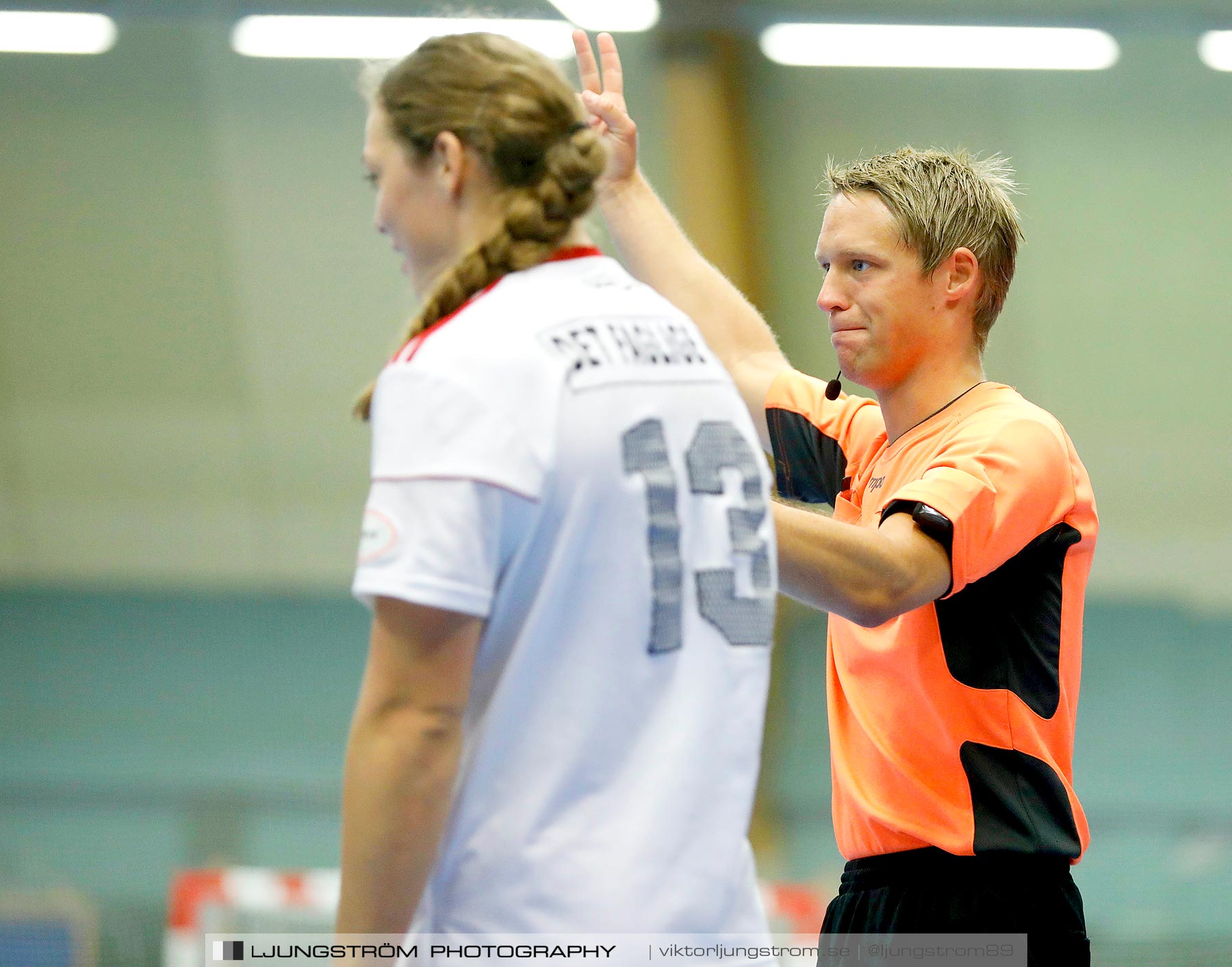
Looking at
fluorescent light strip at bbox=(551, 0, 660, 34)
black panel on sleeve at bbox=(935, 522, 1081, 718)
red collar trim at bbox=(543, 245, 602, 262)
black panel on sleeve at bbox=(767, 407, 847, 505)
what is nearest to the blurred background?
fluorescent light strip at bbox=(551, 0, 660, 34)

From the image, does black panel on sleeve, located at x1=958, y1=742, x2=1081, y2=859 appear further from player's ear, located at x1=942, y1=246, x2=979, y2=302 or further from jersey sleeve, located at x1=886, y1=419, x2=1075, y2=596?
player's ear, located at x1=942, y1=246, x2=979, y2=302

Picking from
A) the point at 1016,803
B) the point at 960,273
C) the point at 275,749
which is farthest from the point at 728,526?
the point at 275,749

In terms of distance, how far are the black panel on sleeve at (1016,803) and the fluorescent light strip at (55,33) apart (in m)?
8.73

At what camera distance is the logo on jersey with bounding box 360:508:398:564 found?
1487 mm

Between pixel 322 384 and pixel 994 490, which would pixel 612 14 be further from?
pixel 994 490

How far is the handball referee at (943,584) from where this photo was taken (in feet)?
7.64

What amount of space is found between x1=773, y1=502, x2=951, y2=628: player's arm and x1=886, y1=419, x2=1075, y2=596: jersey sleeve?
52 mm

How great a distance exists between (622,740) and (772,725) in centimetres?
844

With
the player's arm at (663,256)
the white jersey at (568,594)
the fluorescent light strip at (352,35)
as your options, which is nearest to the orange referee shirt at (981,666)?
the player's arm at (663,256)

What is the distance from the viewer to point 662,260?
3.06 metres

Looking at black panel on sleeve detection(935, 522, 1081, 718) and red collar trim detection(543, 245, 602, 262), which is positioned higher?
red collar trim detection(543, 245, 602, 262)

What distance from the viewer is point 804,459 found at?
10.00ft

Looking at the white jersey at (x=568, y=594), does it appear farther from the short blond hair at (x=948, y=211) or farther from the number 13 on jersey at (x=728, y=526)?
the short blond hair at (x=948, y=211)

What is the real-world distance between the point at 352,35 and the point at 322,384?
2.56 m
